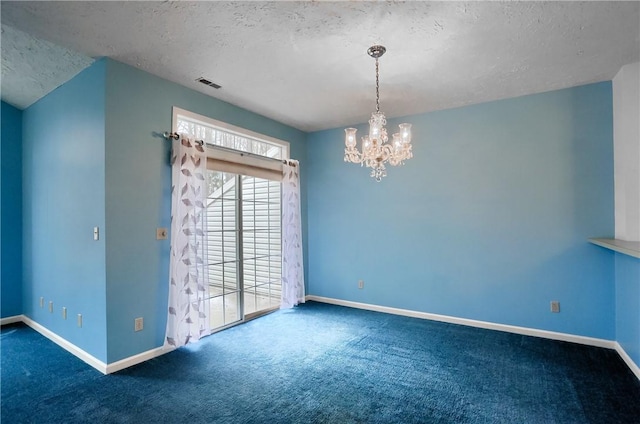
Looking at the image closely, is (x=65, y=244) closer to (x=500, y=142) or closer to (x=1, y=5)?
(x=1, y=5)

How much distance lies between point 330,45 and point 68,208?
302cm

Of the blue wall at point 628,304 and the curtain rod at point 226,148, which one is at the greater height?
the curtain rod at point 226,148

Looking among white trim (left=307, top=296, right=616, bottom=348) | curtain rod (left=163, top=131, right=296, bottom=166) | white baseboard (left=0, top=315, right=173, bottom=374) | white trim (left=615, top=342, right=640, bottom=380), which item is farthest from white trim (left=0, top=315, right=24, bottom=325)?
white trim (left=615, top=342, right=640, bottom=380)

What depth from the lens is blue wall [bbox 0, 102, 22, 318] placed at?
405 centimetres

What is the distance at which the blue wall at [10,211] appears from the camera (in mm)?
4055

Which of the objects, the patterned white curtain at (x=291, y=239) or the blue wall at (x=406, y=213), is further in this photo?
the patterned white curtain at (x=291, y=239)

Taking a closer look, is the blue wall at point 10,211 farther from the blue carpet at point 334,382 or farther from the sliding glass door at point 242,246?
the sliding glass door at point 242,246

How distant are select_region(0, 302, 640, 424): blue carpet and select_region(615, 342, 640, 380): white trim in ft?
0.14

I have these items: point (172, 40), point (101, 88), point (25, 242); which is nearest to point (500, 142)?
point (172, 40)

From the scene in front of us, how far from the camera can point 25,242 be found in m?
4.12

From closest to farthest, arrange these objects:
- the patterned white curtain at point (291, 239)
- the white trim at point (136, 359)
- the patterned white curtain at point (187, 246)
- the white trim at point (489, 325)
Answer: the white trim at point (136, 359), the patterned white curtain at point (187, 246), the white trim at point (489, 325), the patterned white curtain at point (291, 239)

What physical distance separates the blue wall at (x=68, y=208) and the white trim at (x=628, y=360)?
4.47 meters

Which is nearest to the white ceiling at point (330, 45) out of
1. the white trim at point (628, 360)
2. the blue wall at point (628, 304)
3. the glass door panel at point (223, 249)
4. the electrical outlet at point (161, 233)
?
the glass door panel at point (223, 249)

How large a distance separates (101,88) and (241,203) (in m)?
1.85
